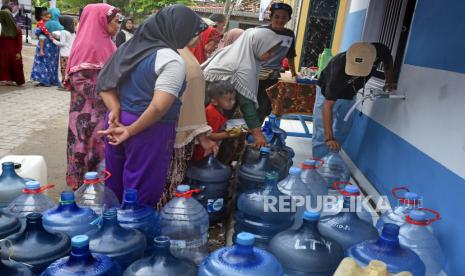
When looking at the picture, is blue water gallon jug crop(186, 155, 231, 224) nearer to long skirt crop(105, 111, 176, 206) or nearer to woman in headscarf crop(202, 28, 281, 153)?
woman in headscarf crop(202, 28, 281, 153)

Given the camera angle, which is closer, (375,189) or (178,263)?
(178,263)

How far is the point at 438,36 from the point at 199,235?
2.30m

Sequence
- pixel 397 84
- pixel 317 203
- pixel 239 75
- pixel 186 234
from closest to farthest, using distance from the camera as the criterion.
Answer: pixel 186 234, pixel 317 203, pixel 239 75, pixel 397 84

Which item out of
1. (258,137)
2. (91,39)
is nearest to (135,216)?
(258,137)

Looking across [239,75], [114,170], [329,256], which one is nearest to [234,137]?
[239,75]

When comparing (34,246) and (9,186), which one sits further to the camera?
(9,186)

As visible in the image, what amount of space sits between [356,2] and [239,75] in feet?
11.3

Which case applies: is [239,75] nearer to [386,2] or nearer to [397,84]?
[397,84]

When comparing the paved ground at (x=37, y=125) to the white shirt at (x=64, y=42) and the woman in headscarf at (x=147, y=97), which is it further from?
the woman in headscarf at (x=147, y=97)

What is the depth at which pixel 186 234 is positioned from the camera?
2.36 meters

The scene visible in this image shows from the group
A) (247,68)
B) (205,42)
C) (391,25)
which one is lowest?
(247,68)

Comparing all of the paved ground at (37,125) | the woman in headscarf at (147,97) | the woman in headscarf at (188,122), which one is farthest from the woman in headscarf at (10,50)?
the woman in headscarf at (147,97)

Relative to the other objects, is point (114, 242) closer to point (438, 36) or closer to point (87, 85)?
point (87, 85)

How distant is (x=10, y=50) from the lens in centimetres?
833
